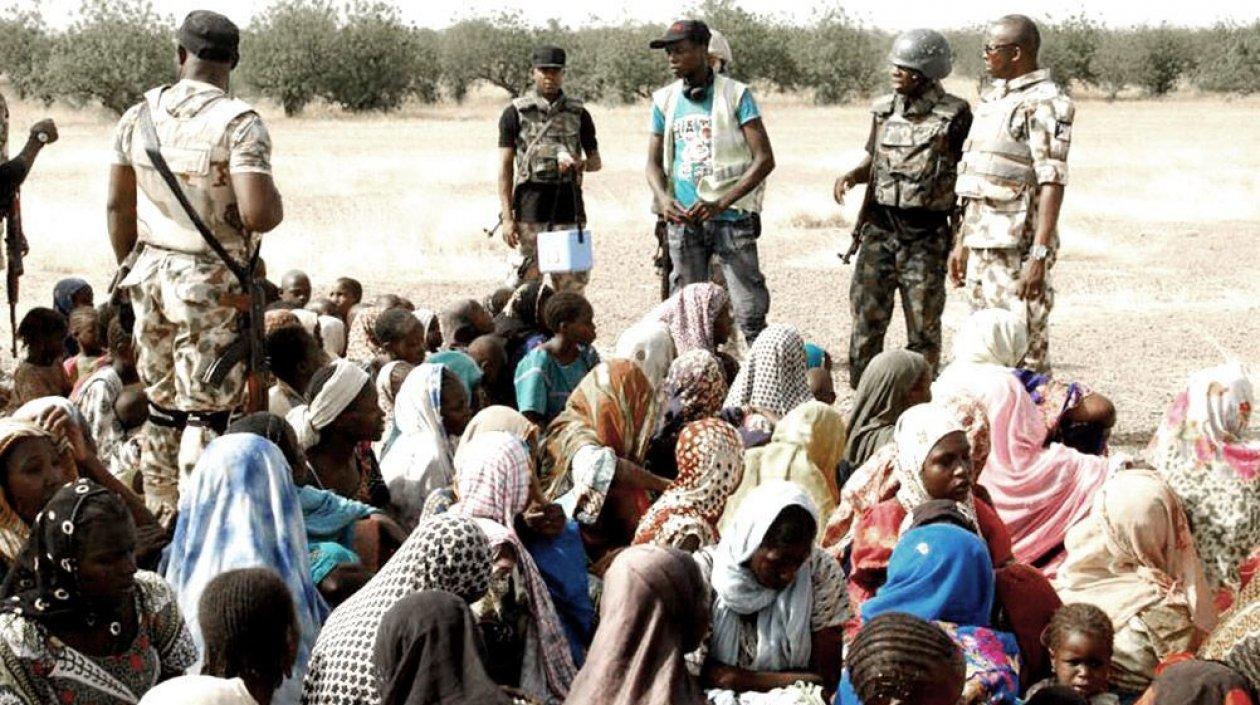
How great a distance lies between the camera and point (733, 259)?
9391 mm

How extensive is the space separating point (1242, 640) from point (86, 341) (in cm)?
531

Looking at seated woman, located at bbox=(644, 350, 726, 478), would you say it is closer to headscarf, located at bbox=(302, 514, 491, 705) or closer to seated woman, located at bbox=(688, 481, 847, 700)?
seated woman, located at bbox=(688, 481, 847, 700)

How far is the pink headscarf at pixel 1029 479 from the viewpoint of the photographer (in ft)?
21.0

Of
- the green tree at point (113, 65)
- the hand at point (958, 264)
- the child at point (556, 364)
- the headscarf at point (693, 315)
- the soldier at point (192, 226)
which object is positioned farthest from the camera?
the green tree at point (113, 65)

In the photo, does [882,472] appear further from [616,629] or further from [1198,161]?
[1198,161]

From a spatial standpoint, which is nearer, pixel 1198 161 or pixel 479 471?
pixel 479 471

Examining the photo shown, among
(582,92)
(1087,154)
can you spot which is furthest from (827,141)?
(582,92)

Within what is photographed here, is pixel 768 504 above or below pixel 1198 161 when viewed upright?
above

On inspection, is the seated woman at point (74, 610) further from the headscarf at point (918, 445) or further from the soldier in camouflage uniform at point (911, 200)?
the soldier in camouflage uniform at point (911, 200)

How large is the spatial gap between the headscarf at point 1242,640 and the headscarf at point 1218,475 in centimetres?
80

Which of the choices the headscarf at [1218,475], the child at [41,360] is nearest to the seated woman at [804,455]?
the headscarf at [1218,475]

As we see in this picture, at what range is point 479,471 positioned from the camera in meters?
5.04

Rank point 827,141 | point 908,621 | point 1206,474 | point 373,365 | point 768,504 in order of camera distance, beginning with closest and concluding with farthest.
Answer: point 908,621, point 768,504, point 1206,474, point 373,365, point 827,141

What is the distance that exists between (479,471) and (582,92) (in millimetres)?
54499
